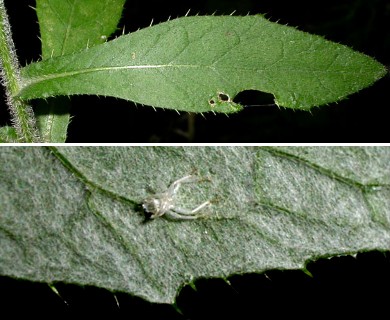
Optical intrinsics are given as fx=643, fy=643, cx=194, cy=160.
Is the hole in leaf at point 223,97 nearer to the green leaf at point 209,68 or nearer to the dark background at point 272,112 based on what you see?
the green leaf at point 209,68

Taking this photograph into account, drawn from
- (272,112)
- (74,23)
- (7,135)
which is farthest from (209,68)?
(272,112)

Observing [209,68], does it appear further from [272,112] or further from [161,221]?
[272,112]

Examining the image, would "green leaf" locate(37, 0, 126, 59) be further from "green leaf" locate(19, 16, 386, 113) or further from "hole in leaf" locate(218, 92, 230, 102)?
"hole in leaf" locate(218, 92, 230, 102)

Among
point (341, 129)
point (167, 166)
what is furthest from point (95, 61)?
point (341, 129)

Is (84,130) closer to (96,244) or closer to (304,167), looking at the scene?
(96,244)

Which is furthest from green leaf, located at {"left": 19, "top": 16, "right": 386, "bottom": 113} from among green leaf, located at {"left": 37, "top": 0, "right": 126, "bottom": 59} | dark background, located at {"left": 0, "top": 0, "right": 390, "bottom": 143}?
dark background, located at {"left": 0, "top": 0, "right": 390, "bottom": 143}

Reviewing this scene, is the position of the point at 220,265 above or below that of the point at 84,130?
below
